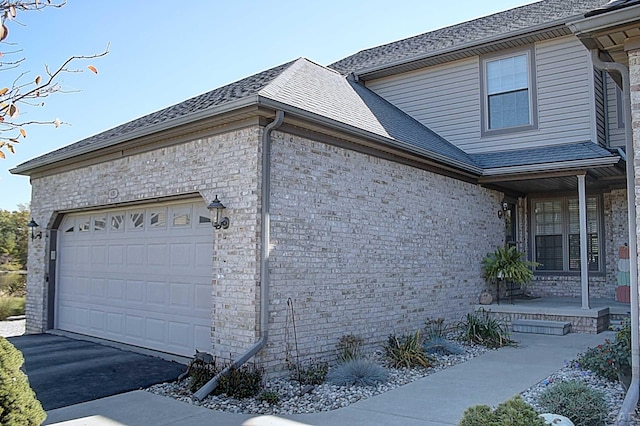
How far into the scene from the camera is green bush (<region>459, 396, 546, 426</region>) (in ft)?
11.9

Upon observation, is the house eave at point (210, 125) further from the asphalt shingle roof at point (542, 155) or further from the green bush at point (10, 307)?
the green bush at point (10, 307)

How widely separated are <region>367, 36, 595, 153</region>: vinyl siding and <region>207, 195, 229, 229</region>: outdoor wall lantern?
7.68 m

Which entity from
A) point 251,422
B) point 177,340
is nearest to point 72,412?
point 251,422

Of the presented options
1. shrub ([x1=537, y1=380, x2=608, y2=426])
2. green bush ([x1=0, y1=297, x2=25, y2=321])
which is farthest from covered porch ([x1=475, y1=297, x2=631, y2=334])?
green bush ([x1=0, y1=297, x2=25, y2=321])

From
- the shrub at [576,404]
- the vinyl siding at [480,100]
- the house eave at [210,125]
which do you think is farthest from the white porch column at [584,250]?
the shrub at [576,404]

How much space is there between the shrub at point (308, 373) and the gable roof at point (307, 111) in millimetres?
3376

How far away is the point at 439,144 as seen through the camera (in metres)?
11.7

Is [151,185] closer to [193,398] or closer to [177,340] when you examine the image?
[177,340]

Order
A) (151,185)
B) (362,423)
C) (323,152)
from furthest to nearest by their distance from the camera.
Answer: (151,185) → (323,152) → (362,423)

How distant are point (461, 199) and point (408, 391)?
5908mm

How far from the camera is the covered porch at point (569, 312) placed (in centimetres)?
1023

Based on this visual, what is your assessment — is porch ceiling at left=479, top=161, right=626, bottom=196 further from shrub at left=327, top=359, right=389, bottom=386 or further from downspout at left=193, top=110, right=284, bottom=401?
downspout at left=193, top=110, right=284, bottom=401

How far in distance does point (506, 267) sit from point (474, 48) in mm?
5167

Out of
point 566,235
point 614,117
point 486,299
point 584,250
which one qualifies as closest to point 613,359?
point 584,250
